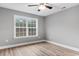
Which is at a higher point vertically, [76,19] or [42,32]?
[76,19]

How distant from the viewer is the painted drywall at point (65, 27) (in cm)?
389

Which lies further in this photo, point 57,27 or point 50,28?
point 50,28

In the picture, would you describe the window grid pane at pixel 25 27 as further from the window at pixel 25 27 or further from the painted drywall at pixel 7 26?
the painted drywall at pixel 7 26

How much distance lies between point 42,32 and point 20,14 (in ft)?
8.53

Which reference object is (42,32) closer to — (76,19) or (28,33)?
(28,33)

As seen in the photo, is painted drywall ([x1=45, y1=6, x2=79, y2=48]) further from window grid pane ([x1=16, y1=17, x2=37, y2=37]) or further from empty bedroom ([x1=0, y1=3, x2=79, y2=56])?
window grid pane ([x1=16, y1=17, x2=37, y2=37])

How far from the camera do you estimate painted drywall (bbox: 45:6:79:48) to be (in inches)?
153

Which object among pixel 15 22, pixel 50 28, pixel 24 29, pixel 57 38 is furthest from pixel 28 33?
pixel 57 38

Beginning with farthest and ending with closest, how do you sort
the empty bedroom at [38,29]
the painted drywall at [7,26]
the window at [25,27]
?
the window at [25,27] < the painted drywall at [7,26] < the empty bedroom at [38,29]

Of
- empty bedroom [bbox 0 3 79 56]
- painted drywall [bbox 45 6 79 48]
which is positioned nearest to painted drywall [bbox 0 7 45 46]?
empty bedroom [bbox 0 3 79 56]

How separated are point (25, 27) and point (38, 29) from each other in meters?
1.24

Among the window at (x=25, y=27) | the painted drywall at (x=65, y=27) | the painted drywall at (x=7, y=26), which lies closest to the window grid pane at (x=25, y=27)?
the window at (x=25, y=27)

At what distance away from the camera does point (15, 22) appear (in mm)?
4793

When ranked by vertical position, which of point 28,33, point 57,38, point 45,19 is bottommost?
point 57,38
